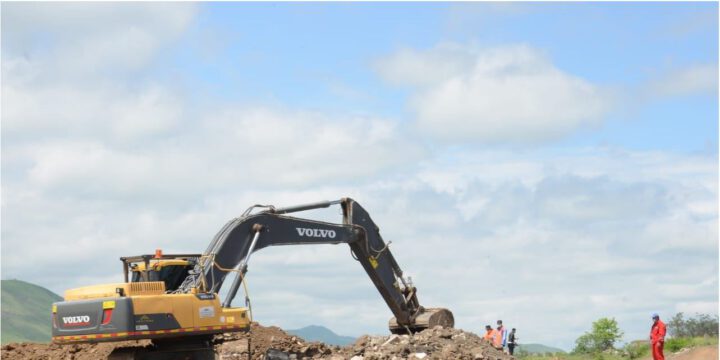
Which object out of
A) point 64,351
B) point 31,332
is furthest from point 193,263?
point 31,332

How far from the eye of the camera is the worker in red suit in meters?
24.6

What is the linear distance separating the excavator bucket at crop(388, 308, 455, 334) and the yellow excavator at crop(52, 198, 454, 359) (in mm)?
4757

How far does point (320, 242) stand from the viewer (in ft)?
77.6

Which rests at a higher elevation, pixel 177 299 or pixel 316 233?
pixel 316 233

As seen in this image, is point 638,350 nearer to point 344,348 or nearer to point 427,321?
point 427,321

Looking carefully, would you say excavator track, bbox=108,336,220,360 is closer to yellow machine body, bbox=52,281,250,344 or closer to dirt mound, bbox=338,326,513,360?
yellow machine body, bbox=52,281,250,344

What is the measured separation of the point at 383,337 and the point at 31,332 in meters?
161

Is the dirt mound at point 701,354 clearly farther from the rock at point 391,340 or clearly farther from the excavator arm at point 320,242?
the rock at point 391,340

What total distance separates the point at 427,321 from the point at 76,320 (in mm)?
10911

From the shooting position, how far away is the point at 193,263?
19250mm

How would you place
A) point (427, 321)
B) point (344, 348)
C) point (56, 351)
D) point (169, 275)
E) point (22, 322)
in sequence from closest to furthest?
point (169, 275) → point (344, 348) → point (56, 351) → point (427, 321) → point (22, 322)

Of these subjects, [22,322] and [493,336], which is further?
[22,322]

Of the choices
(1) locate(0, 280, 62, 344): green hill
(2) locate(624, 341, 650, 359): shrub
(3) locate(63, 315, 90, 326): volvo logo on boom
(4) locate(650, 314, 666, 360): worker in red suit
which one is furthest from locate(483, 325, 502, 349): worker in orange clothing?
(1) locate(0, 280, 62, 344): green hill


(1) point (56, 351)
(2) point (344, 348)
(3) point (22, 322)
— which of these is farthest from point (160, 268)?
(3) point (22, 322)
